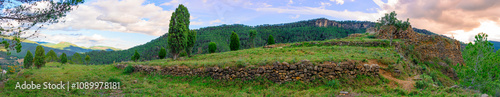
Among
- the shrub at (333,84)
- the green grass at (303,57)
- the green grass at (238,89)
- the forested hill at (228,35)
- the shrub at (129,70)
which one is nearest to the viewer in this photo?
the green grass at (238,89)

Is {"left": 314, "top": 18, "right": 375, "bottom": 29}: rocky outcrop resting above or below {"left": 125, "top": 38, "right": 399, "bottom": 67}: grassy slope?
above

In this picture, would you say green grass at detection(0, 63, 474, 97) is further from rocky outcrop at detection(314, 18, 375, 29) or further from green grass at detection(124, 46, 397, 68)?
rocky outcrop at detection(314, 18, 375, 29)

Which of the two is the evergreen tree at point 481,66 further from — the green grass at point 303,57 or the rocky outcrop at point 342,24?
the rocky outcrop at point 342,24

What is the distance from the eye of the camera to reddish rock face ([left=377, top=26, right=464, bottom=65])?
22.0 metres

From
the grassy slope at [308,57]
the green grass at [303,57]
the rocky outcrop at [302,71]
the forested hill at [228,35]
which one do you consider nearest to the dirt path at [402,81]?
the rocky outcrop at [302,71]

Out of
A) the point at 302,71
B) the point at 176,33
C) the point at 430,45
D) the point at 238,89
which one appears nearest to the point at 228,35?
the point at 176,33

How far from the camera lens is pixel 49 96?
7562mm

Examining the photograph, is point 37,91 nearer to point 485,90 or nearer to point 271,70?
point 271,70

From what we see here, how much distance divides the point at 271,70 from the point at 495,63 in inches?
364

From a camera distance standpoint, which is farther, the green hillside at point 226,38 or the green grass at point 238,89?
the green hillside at point 226,38

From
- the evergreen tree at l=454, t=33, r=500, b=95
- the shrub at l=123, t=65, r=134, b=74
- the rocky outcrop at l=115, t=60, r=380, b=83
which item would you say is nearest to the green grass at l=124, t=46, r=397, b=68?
the rocky outcrop at l=115, t=60, r=380, b=83

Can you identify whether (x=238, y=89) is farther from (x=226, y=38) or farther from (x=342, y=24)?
(x=342, y=24)

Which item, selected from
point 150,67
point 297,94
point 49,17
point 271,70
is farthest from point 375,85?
point 49,17

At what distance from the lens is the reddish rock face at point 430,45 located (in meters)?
22.0
